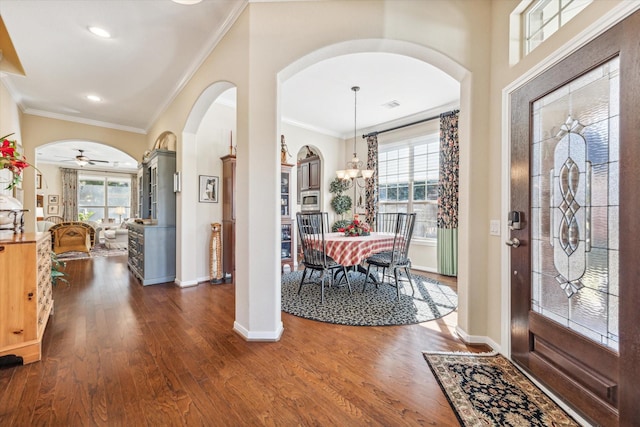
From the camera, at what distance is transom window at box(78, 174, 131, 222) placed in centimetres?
1038

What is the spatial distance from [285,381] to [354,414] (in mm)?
517

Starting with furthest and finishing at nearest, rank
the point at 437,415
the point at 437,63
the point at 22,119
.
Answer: the point at 22,119 < the point at 437,63 < the point at 437,415

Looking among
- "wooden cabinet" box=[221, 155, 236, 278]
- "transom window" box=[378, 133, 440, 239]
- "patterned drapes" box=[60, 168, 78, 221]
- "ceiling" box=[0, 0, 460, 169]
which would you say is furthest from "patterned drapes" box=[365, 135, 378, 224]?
"patterned drapes" box=[60, 168, 78, 221]

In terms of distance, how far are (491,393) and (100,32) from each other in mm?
4575

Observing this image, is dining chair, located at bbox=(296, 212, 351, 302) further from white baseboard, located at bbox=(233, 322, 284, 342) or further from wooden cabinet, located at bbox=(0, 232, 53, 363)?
wooden cabinet, located at bbox=(0, 232, 53, 363)

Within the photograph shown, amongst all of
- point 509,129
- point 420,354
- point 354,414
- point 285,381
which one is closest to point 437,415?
point 354,414

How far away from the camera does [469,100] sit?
2363 mm

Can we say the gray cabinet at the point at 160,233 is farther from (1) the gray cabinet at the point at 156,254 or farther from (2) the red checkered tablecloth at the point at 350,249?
(2) the red checkered tablecloth at the point at 350,249

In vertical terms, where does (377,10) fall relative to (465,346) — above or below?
above

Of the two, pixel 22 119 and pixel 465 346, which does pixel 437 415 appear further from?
pixel 22 119

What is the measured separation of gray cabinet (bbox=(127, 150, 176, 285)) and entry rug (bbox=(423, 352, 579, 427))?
12.8ft

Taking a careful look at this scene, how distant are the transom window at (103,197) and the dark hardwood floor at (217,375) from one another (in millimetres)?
9360

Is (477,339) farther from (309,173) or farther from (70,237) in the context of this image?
(70,237)

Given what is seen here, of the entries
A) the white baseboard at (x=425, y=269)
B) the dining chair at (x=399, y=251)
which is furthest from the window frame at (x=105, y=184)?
the dining chair at (x=399, y=251)
